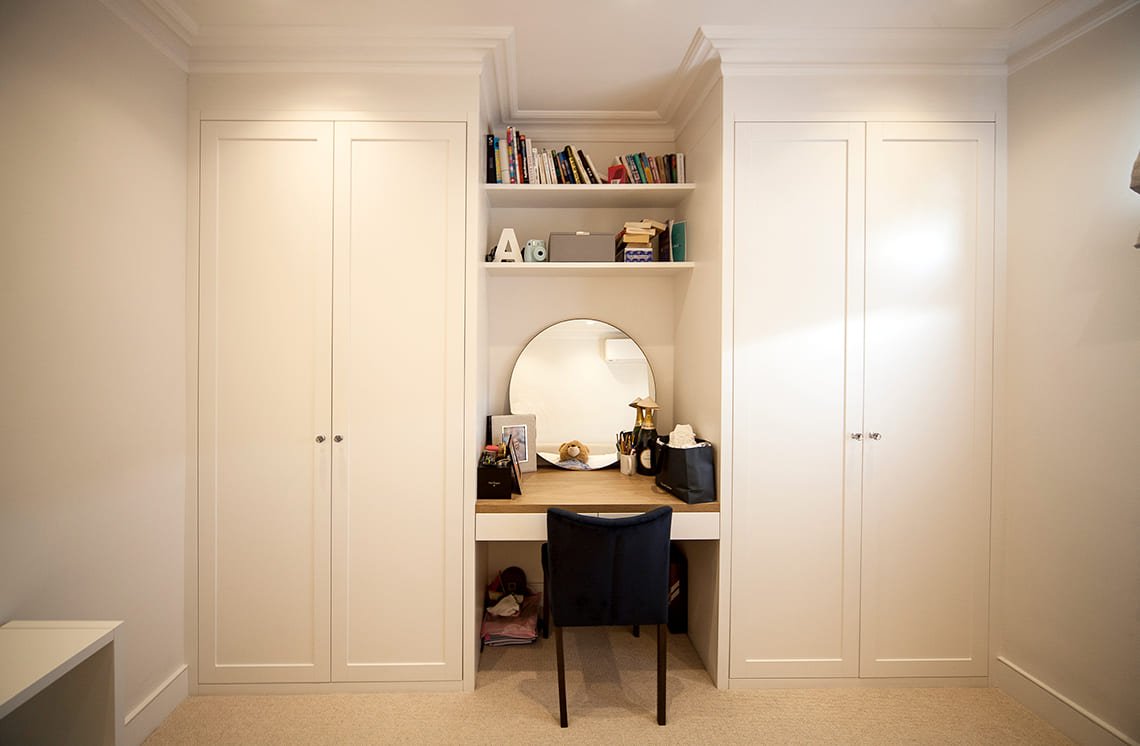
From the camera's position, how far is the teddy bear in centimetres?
283

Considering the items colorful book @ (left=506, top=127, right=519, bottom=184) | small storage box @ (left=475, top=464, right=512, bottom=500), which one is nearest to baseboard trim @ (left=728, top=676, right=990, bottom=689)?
small storage box @ (left=475, top=464, right=512, bottom=500)

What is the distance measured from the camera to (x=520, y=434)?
2.74 metres

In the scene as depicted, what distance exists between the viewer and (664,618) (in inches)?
79.1

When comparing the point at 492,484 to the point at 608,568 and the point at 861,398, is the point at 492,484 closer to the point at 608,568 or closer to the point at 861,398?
the point at 608,568

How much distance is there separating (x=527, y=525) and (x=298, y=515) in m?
0.95

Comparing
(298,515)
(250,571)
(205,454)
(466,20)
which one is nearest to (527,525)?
(298,515)

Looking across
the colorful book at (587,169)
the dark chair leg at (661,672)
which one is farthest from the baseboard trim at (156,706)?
the colorful book at (587,169)

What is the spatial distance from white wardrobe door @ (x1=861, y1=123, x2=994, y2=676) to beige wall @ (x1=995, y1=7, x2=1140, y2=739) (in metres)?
0.12

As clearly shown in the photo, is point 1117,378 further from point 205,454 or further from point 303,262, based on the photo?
point 205,454

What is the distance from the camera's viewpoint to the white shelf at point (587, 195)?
2.52 m

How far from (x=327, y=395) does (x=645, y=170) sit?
6.04ft

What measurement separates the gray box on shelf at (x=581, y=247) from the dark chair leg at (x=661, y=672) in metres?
1.70

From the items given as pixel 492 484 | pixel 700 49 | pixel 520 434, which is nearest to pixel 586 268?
pixel 520 434

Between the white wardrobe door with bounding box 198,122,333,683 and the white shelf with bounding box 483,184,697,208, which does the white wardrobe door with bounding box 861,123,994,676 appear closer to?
the white shelf with bounding box 483,184,697,208
